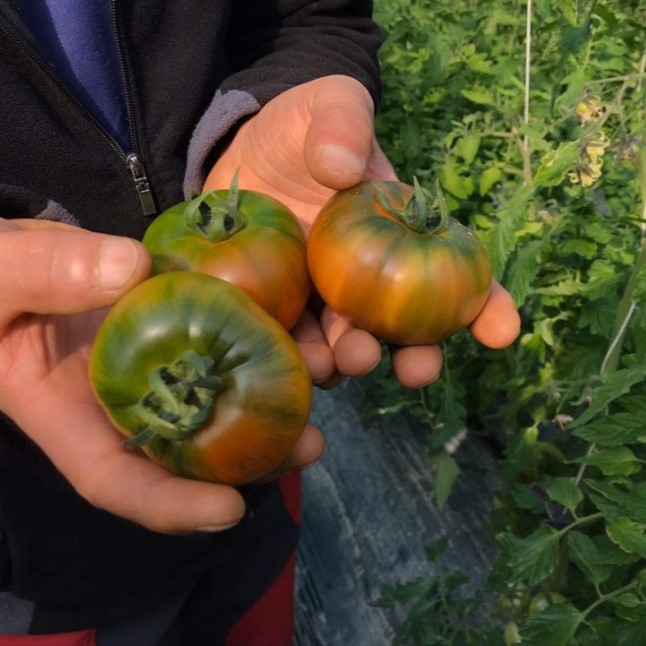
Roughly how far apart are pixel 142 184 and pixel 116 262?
1.88 feet

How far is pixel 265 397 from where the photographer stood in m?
0.99

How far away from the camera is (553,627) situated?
4.30 ft

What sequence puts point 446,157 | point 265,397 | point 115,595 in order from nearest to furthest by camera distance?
point 265,397
point 115,595
point 446,157

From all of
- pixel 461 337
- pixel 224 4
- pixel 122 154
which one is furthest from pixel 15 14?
pixel 461 337

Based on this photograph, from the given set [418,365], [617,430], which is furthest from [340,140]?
[617,430]

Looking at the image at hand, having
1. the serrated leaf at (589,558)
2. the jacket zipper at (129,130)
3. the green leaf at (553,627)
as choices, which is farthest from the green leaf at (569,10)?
the green leaf at (553,627)

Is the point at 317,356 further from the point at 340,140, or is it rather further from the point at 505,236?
the point at 505,236

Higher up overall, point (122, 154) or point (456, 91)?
point (122, 154)

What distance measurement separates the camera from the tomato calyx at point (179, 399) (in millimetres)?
970

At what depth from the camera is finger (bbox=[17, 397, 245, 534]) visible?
97 centimetres

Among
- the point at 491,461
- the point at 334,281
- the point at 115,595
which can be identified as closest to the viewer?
the point at 334,281

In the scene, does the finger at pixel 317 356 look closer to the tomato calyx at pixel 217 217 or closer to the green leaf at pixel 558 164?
the tomato calyx at pixel 217 217

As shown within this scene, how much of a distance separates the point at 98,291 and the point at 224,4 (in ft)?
2.87

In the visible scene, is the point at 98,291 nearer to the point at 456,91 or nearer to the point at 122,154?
the point at 122,154
